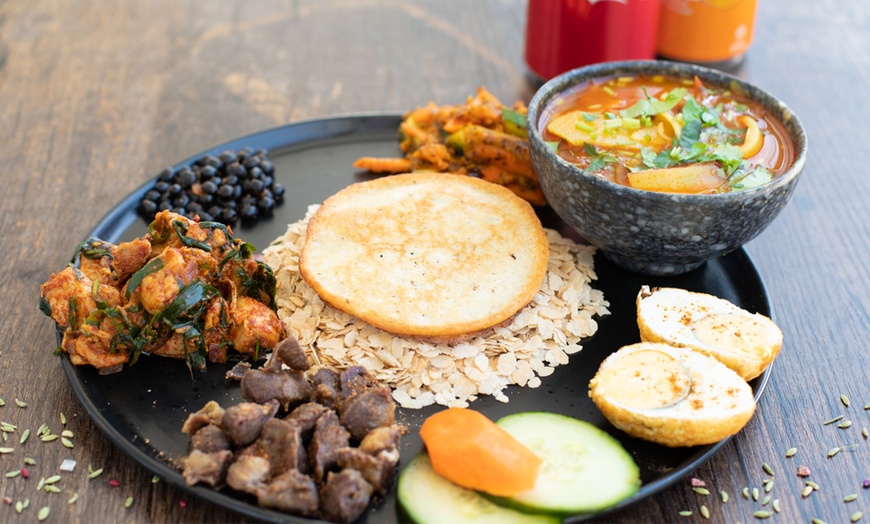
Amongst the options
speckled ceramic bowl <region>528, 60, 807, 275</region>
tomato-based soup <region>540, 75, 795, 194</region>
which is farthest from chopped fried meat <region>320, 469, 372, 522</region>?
tomato-based soup <region>540, 75, 795, 194</region>

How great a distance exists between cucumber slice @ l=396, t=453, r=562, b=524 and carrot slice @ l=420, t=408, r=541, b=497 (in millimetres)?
33

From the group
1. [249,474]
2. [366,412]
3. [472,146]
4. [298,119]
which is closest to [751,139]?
[472,146]

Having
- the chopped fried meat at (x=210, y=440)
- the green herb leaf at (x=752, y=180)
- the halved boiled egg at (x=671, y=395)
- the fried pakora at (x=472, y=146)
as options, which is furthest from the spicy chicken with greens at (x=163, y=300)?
the green herb leaf at (x=752, y=180)

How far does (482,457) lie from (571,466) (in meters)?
0.32

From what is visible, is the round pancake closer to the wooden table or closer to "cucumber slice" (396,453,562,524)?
"cucumber slice" (396,453,562,524)

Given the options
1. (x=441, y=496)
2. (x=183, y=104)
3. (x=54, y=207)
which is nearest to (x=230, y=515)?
(x=441, y=496)

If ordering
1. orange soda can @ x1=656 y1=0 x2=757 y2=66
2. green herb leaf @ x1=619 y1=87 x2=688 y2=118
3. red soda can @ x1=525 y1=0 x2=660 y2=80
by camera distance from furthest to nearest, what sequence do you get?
orange soda can @ x1=656 y1=0 x2=757 y2=66, red soda can @ x1=525 y1=0 x2=660 y2=80, green herb leaf @ x1=619 y1=87 x2=688 y2=118

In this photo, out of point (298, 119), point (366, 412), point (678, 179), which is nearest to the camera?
point (366, 412)

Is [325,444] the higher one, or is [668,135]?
[668,135]

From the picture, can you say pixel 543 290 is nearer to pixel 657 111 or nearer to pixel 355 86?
pixel 657 111

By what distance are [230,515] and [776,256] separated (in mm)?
2956

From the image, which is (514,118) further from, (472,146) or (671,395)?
(671,395)

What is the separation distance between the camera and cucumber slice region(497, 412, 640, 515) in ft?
8.13

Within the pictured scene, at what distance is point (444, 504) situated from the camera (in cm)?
251
